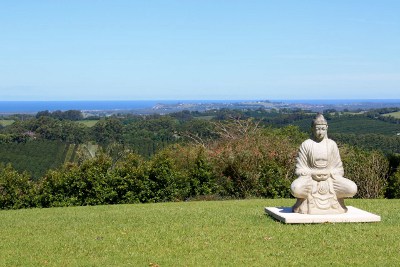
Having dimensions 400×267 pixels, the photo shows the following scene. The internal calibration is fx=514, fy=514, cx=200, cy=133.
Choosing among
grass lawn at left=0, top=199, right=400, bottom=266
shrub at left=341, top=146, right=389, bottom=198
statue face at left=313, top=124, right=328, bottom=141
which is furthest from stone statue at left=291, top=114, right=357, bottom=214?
shrub at left=341, top=146, right=389, bottom=198

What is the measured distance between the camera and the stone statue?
12273 mm

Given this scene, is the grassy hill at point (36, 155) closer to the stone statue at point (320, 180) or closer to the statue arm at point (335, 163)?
the stone statue at point (320, 180)

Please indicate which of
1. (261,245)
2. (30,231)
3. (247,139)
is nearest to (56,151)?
(247,139)

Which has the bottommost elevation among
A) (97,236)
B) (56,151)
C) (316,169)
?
(56,151)

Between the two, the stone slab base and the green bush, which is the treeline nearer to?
Result: the green bush

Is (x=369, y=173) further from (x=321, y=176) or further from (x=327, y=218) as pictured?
(x=327, y=218)

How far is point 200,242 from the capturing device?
1040 cm

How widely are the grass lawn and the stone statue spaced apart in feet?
2.40

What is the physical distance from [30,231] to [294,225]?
20.8 feet

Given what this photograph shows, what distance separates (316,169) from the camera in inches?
490

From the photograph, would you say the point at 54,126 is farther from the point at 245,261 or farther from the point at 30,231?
the point at 245,261

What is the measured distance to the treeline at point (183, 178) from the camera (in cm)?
2169

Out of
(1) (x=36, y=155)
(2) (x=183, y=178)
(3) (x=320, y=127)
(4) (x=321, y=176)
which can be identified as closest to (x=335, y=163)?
(4) (x=321, y=176)

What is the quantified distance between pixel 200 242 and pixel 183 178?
1264 centimetres
